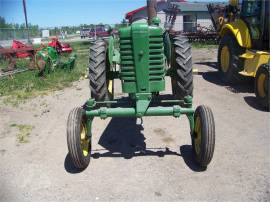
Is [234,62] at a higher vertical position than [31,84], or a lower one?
higher

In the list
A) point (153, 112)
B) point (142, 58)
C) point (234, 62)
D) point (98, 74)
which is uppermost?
point (142, 58)

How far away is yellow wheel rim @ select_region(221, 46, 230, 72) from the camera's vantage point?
969 centimetres

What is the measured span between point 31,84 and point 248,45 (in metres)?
6.46

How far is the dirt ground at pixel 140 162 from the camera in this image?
400 cm

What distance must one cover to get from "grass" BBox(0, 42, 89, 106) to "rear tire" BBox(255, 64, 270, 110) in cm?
554

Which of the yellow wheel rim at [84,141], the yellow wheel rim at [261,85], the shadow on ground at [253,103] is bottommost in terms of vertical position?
the shadow on ground at [253,103]

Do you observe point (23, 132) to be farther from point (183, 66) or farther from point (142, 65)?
point (183, 66)

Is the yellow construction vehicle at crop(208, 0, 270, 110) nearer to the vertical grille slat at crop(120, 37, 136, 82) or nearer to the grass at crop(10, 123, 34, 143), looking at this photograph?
the vertical grille slat at crop(120, 37, 136, 82)

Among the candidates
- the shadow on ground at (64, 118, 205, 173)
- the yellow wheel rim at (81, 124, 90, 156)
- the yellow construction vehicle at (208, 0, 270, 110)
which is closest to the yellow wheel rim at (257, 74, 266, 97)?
the yellow construction vehicle at (208, 0, 270, 110)

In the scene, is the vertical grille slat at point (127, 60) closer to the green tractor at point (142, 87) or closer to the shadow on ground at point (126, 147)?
the green tractor at point (142, 87)

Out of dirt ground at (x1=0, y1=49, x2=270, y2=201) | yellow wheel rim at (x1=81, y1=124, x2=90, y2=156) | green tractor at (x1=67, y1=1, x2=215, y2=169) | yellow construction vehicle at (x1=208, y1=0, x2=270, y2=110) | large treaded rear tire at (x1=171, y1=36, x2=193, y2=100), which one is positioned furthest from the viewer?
yellow construction vehicle at (x1=208, y1=0, x2=270, y2=110)

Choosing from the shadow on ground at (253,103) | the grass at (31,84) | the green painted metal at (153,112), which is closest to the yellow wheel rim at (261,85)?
the shadow on ground at (253,103)

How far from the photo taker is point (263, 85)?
6.99 metres

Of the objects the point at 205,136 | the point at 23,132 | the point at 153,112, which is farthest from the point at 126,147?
the point at 23,132
